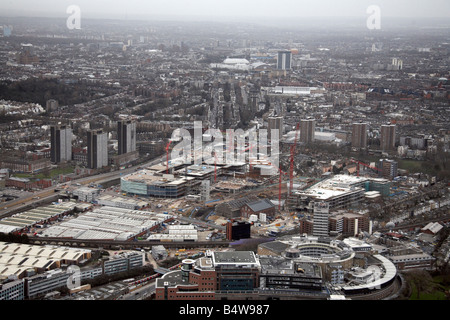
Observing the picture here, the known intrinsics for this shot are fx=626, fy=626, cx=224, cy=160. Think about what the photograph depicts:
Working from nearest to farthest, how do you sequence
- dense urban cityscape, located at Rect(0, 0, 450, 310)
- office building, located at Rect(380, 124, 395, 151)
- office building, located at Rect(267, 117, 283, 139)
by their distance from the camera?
dense urban cityscape, located at Rect(0, 0, 450, 310) < office building, located at Rect(380, 124, 395, 151) < office building, located at Rect(267, 117, 283, 139)

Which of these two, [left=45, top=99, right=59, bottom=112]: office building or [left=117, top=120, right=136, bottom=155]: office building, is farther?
[left=45, top=99, right=59, bottom=112]: office building

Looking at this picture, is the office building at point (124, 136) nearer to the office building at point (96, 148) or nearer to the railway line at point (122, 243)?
the office building at point (96, 148)

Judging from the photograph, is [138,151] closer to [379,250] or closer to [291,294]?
[379,250]

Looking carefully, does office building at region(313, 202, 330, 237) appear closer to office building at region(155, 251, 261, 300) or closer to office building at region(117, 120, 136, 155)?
office building at region(155, 251, 261, 300)

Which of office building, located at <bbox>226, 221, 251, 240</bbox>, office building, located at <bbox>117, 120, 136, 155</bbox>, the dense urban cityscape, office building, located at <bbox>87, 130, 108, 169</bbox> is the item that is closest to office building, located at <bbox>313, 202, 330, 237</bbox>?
Result: the dense urban cityscape

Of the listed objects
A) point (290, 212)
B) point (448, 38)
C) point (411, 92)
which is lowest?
point (290, 212)

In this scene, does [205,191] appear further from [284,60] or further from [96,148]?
[284,60]

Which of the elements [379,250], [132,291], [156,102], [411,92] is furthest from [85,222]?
[411,92]
